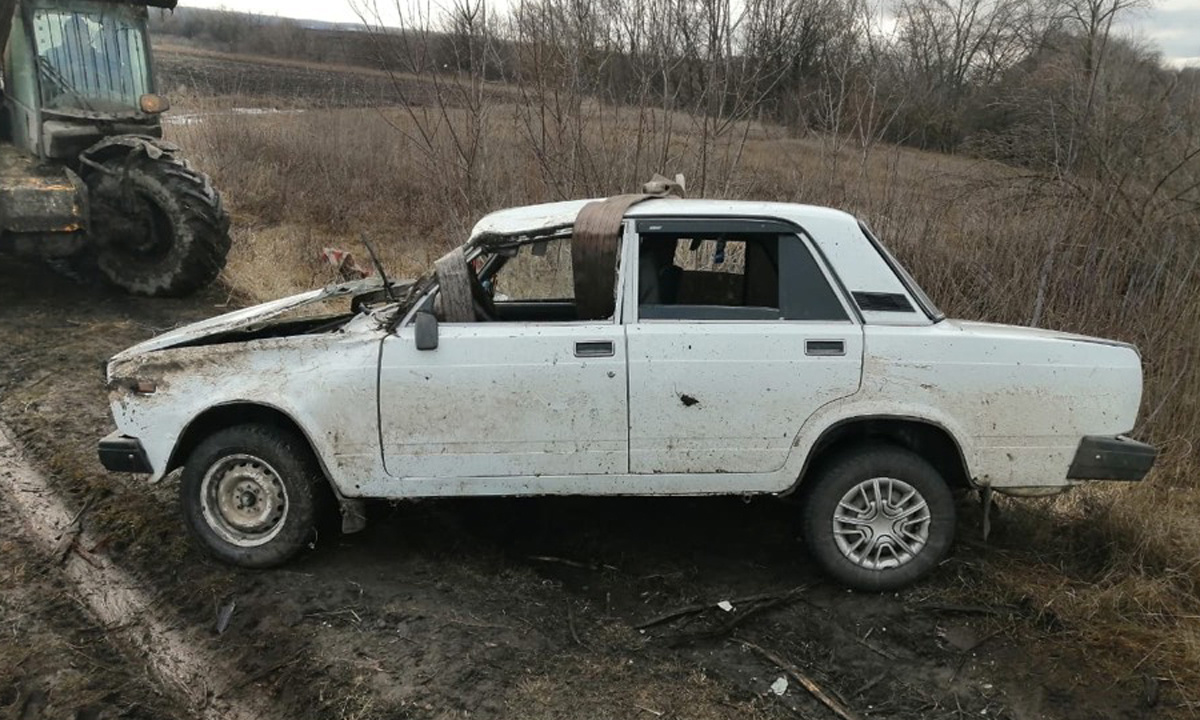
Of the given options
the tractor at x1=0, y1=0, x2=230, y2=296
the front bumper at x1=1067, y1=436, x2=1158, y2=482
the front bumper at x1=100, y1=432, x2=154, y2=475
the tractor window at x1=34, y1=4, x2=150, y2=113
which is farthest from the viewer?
the tractor window at x1=34, y1=4, x2=150, y2=113

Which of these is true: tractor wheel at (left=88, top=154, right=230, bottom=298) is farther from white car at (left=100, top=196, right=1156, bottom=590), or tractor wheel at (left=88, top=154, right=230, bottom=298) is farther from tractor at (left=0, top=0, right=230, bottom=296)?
white car at (left=100, top=196, right=1156, bottom=590)

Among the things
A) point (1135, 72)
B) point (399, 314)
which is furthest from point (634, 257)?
point (1135, 72)

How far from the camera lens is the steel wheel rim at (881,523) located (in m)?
4.04

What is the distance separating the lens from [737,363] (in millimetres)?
3918

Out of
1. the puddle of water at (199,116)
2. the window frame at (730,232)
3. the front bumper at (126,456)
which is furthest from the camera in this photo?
the puddle of water at (199,116)

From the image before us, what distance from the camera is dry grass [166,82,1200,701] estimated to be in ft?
13.4

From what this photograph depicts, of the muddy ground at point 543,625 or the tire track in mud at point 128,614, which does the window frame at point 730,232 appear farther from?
the tire track in mud at point 128,614

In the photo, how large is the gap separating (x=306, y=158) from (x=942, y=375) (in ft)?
53.2

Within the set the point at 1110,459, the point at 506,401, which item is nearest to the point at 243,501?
the point at 506,401

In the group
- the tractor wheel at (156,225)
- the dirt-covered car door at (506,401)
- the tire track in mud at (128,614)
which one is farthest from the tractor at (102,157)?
the dirt-covered car door at (506,401)

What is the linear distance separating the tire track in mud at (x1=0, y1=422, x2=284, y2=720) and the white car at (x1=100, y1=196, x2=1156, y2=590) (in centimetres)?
46

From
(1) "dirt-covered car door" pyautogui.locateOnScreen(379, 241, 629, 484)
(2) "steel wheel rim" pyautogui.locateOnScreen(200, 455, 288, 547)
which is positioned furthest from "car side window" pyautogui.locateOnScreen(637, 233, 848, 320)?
(2) "steel wheel rim" pyautogui.locateOnScreen(200, 455, 288, 547)

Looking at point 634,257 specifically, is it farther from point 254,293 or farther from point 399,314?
point 254,293

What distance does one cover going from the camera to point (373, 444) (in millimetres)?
4078
